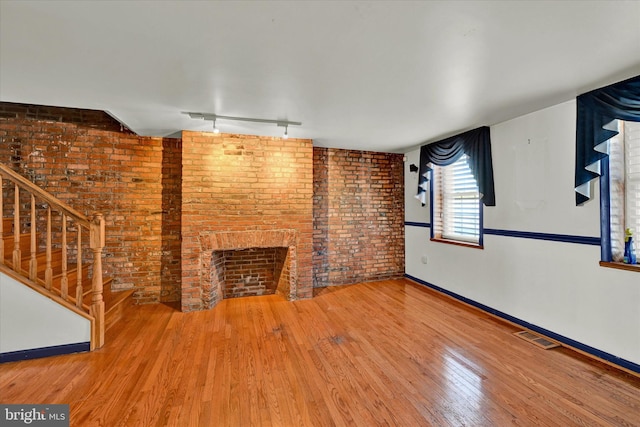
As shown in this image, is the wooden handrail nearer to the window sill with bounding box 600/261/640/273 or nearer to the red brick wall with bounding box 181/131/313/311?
the red brick wall with bounding box 181/131/313/311

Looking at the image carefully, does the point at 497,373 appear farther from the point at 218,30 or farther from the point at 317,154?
the point at 317,154

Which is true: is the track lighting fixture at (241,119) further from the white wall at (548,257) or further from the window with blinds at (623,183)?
the window with blinds at (623,183)

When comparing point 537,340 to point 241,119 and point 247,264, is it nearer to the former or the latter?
point 247,264

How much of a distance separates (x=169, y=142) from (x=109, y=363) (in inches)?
112

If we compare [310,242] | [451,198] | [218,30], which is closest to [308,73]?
[218,30]

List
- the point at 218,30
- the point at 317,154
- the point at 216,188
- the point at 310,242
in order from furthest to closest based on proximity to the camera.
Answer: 1. the point at 317,154
2. the point at 310,242
3. the point at 216,188
4. the point at 218,30

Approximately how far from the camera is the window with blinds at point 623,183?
2.30m

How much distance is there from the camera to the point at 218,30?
1.60 metres

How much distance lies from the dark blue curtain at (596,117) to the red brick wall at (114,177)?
15.4 feet

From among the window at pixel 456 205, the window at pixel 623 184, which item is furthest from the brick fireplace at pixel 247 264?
the window at pixel 623 184

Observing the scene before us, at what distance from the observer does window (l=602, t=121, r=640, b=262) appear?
7.54 feet

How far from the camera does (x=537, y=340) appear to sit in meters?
2.76

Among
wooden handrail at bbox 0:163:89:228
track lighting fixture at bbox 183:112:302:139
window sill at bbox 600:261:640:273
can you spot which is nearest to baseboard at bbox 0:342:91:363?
wooden handrail at bbox 0:163:89:228

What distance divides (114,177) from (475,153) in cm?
490
